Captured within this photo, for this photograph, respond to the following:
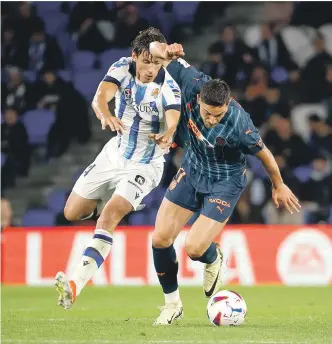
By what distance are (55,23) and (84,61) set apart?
3.36 feet

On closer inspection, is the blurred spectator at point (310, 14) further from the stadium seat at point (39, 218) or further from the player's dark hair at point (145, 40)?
the player's dark hair at point (145, 40)

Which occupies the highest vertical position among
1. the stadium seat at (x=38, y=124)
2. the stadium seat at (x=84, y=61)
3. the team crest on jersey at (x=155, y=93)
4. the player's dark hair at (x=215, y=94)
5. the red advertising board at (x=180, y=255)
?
the stadium seat at (x=84, y=61)

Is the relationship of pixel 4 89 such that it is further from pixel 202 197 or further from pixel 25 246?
pixel 202 197

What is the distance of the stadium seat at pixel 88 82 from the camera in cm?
1634

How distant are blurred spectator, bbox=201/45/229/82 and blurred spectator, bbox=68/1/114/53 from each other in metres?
1.90

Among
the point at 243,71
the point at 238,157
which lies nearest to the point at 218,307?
the point at 238,157

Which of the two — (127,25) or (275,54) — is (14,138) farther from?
(275,54)

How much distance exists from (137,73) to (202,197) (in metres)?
1.27

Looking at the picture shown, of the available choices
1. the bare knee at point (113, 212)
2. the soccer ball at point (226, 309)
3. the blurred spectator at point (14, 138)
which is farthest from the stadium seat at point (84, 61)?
the soccer ball at point (226, 309)

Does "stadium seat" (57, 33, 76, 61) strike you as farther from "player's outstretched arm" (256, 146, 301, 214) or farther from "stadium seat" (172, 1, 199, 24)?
"player's outstretched arm" (256, 146, 301, 214)

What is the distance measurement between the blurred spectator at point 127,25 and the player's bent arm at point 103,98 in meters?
8.29

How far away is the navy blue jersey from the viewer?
7502mm

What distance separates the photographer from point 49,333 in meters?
6.95

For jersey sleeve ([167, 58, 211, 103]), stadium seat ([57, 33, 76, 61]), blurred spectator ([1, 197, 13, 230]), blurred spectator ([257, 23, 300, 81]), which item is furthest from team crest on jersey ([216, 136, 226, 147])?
stadium seat ([57, 33, 76, 61])
